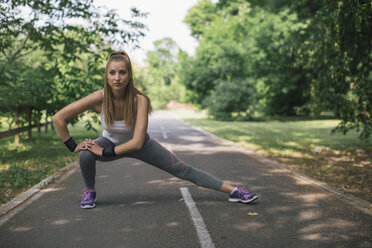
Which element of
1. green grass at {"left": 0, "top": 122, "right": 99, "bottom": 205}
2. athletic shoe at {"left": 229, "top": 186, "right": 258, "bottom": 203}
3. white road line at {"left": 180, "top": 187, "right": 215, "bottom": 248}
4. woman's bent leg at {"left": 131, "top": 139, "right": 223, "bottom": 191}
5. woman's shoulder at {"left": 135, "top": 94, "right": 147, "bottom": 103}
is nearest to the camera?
white road line at {"left": 180, "top": 187, "right": 215, "bottom": 248}

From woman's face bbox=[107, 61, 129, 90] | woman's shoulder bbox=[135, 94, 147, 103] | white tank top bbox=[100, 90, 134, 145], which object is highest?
woman's face bbox=[107, 61, 129, 90]

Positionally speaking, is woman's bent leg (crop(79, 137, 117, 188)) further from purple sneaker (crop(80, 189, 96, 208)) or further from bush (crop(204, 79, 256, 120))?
bush (crop(204, 79, 256, 120))

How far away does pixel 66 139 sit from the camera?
3.76 meters

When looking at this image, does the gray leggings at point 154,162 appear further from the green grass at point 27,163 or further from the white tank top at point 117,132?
the green grass at point 27,163

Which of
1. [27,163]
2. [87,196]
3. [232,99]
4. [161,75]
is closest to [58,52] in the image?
[27,163]

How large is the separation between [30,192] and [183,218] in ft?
9.32

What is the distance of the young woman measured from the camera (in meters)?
3.72

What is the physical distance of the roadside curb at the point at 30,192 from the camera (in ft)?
14.6

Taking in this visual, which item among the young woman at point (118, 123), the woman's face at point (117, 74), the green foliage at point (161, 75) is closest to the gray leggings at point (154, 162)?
the young woman at point (118, 123)

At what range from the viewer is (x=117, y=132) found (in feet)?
13.3

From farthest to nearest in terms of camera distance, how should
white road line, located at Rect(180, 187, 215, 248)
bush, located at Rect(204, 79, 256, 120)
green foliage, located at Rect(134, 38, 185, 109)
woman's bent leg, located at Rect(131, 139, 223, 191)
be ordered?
green foliage, located at Rect(134, 38, 185, 109), bush, located at Rect(204, 79, 256, 120), woman's bent leg, located at Rect(131, 139, 223, 191), white road line, located at Rect(180, 187, 215, 248)

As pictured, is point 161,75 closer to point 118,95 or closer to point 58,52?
point 58,52

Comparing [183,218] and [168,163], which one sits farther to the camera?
[168,163]

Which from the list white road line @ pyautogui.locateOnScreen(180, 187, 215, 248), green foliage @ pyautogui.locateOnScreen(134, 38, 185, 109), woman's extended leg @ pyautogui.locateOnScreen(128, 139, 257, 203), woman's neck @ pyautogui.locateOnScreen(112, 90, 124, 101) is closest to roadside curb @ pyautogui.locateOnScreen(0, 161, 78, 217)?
woman's extended leg @ pyautogui.locateOnScreen(128, 139, 257, 203)
